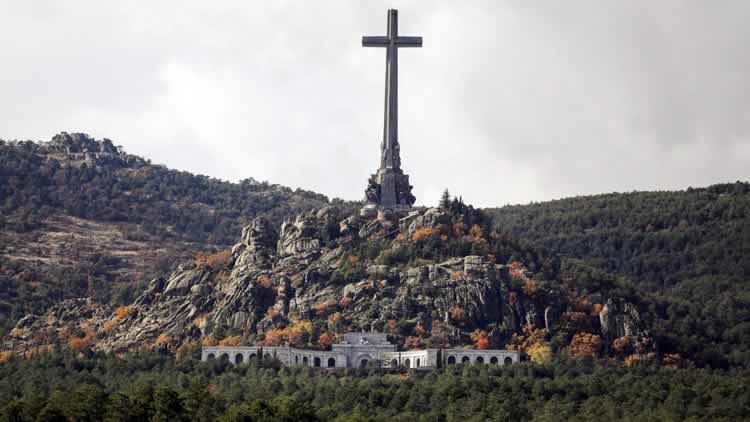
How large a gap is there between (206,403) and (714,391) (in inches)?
1787

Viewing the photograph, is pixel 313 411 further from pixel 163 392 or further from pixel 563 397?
pixel 563 397

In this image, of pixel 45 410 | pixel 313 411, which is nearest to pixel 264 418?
pixel 313 411

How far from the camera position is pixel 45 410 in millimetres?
179250

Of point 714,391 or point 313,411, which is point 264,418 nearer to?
point 313,411

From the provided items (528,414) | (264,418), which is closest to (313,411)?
(264,418)

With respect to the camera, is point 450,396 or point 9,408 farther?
point 450,396

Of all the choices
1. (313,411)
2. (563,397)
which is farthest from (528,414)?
(313,411)

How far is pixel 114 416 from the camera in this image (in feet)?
587

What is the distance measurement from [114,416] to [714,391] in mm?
53861

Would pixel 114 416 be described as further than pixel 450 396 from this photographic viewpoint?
No

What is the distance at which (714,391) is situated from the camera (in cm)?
19575

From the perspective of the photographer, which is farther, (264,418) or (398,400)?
(398,400)

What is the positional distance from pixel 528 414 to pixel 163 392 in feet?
104

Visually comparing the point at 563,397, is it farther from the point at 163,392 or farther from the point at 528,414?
the point at 163,392
